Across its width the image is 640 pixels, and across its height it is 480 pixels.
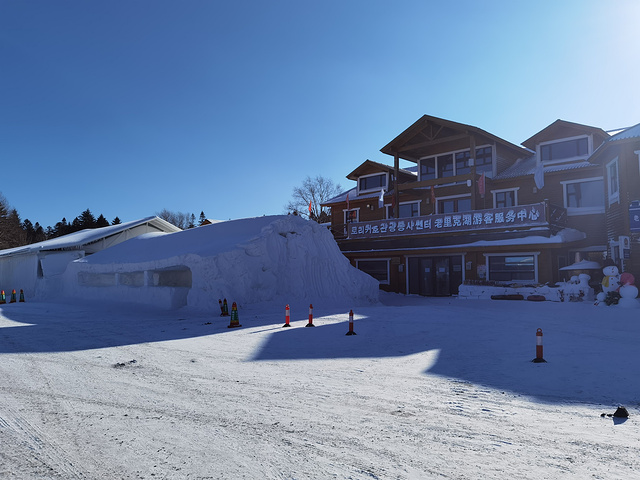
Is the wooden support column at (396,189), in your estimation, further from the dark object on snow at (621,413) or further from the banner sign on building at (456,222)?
the dark object on snow at (621,413)

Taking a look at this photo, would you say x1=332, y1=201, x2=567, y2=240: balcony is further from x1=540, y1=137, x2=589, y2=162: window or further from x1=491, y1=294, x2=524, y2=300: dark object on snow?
x1=491, y1=294, x2=524, y2=300: dark object on snow

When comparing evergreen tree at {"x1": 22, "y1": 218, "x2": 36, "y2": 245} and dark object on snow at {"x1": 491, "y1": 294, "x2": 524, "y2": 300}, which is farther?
evergreen tree at {"x1": 22, "y1": 218, "x2": 36, "y2": 245}

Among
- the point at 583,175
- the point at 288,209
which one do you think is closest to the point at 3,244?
the point at 288,209

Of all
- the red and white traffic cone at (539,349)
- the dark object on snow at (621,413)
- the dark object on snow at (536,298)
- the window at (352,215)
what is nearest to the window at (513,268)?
the dark object on snow at (536,298)

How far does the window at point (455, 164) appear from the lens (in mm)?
29578

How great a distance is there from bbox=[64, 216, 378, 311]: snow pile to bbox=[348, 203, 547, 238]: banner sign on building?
5.37 metres

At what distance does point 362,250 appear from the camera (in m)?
30.0

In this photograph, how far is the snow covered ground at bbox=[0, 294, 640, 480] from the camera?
4.32 meters

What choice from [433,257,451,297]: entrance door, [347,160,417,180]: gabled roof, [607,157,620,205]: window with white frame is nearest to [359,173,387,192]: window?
[347,160,417,180]: gabled roof

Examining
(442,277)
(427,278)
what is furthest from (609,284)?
(427,278)

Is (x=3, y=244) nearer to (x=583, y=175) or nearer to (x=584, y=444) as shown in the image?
(x=583, y=175)

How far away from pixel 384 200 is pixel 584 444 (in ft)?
97.3

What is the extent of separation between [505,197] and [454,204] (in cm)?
320

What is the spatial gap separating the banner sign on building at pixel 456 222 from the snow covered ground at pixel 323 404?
36.8 feet
